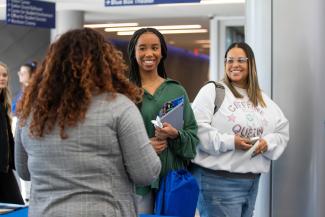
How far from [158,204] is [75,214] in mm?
822

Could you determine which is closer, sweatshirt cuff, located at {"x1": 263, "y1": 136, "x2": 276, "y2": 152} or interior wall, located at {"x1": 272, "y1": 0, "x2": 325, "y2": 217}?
sweatshirt cuff, located at {"x1": 263, "y1": 136, "x2": 276, "y2": 152}

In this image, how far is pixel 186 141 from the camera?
274 centimetres

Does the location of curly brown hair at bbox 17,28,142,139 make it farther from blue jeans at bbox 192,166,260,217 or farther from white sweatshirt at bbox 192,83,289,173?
blue jeans at bbox 192,166,260,217

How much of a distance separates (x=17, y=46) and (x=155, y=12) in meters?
3.46

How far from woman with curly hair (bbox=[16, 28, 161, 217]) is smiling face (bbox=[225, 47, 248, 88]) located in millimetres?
1404

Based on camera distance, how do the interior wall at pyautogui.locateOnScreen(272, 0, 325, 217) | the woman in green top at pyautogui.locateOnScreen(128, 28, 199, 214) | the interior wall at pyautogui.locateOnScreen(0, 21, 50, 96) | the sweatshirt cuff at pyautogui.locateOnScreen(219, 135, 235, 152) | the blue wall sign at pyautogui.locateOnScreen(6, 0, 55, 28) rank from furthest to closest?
the interior wall at pyautogui.locateOnScreen(0, 21, 50, 96)
the blue wall sign at pyautogui.locateOnScreen(6, 0, 55, 28)
the interior wall at pyautogui.locateOnScreen(272, 0, 325, 217)
the sweatshirt cuff at pyautogui.locateOnScreen(219, 135, 235, 152)
the woman in green top at pyautogui.locateOnScreen(128, 28, 199, 214)

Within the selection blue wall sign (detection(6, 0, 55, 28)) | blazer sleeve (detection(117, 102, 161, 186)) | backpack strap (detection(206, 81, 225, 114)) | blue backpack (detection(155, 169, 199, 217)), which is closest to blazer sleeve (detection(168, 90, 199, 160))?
blue backpack (detection(155, 169, 199, 217))

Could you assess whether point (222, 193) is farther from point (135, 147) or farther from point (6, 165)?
point (6, 165)

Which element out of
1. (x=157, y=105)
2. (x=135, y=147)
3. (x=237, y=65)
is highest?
(x=237, y=65)

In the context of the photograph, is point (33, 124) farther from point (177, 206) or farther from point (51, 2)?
point (51, 2)

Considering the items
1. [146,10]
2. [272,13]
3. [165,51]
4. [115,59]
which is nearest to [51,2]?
[146,10]

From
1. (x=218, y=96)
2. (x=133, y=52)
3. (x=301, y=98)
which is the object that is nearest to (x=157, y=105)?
(x=133, y=52)

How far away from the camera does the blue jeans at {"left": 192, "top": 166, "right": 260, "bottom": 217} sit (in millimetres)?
3191

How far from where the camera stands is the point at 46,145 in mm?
1938
